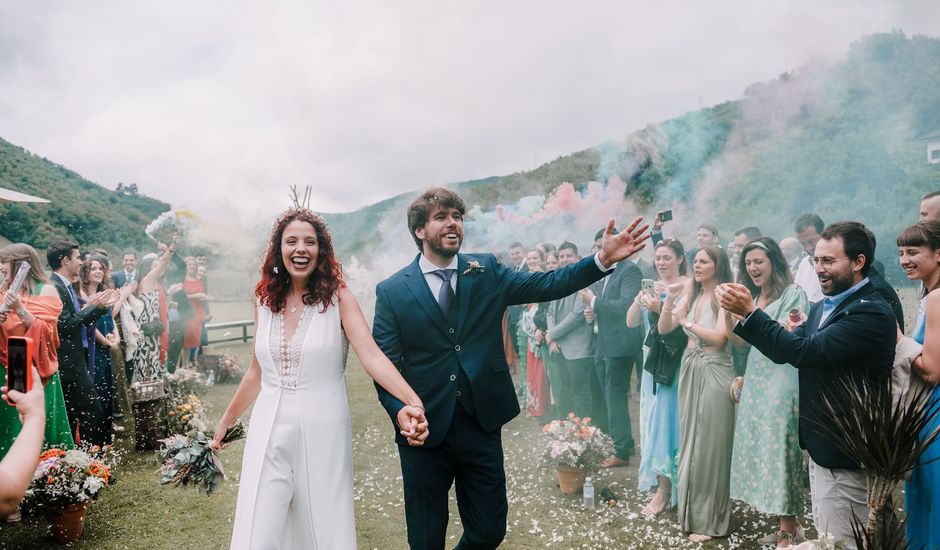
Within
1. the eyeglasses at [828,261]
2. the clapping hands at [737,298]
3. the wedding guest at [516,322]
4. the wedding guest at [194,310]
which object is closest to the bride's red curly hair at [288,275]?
the clapping hands at [737,298]

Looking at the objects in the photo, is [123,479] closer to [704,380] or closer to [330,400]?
[330,400]

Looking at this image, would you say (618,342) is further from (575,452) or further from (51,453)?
(51,453)

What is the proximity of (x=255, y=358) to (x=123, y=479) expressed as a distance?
4591 mm

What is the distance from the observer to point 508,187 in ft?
61.1

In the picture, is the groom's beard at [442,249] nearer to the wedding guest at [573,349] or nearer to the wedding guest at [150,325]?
the wedding guest at [573,349]

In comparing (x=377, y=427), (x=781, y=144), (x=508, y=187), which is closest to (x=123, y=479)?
(x=377, y=427)

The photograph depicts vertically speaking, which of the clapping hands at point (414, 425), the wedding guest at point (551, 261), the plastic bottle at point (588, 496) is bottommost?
the plastic bottle at point (588, 496)

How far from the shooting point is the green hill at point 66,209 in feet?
48.9

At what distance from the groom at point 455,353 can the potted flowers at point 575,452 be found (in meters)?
2.36

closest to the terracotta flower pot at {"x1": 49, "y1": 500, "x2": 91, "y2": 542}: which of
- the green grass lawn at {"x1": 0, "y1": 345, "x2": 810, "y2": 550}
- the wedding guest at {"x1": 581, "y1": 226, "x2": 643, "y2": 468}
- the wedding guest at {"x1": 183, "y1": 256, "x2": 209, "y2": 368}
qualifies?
the green grass lawn at {"x1": 0, "y1": 345, "x2": 810, "y2": 550}

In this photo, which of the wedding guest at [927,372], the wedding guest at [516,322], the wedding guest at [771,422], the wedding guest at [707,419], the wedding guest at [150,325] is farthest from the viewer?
the wedding guest at [516,322]

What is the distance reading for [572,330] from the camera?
7.37 meters

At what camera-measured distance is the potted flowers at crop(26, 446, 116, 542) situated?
186 inches

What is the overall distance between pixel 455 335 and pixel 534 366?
19.7ft
